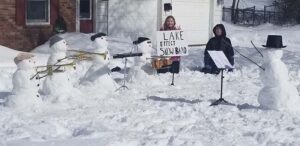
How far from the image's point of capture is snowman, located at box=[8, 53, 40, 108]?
8.93 meters

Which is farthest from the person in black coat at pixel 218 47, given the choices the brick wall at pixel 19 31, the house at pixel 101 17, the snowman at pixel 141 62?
the brick wall at pixel 19 31

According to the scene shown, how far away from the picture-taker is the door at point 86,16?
18.6m

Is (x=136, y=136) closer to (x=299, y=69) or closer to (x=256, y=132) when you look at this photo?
(x=256, y=132)

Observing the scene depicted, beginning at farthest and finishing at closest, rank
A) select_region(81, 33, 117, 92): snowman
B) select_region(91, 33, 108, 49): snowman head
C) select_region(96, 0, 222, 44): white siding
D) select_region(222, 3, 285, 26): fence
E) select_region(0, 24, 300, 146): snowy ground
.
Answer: select_region(222, 3, 285, 26): fence
select_region(96, 0, 222, 44): white siding
select_region(91, 33, 108, 49): snowman head
select_region(81, 33, 117, 92): snowman
select_region(0, 24, 300, 146): snowy ground

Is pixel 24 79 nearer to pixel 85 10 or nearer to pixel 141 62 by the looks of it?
pixel 141 62

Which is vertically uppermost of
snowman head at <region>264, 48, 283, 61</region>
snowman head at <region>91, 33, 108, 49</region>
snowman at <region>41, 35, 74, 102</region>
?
snowman head at <region>91, 33, 108, 49</region>

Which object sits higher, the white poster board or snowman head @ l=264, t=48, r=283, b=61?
snowman head @ l=264, t=48, r=283, b=61

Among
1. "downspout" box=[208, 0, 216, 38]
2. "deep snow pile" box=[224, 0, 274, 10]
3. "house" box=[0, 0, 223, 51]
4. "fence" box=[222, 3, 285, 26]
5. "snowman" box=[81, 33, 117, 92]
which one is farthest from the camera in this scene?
"deep snow pile" box=[224, 0, 274, 10]

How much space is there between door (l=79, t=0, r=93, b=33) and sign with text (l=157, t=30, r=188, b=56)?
6.90m

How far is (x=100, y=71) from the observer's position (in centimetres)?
1057

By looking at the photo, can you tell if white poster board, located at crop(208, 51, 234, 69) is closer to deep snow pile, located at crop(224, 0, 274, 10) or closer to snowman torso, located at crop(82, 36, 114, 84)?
snowman torso, located at crop(82, 36, 114, 84)

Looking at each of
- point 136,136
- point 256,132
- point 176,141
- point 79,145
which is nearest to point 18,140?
point 79,145

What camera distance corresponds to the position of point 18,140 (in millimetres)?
7129

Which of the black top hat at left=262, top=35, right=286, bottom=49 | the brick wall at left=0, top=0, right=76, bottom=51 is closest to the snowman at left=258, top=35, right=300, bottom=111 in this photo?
the black top hat at left=262, top=35, right=286, bottom=49
